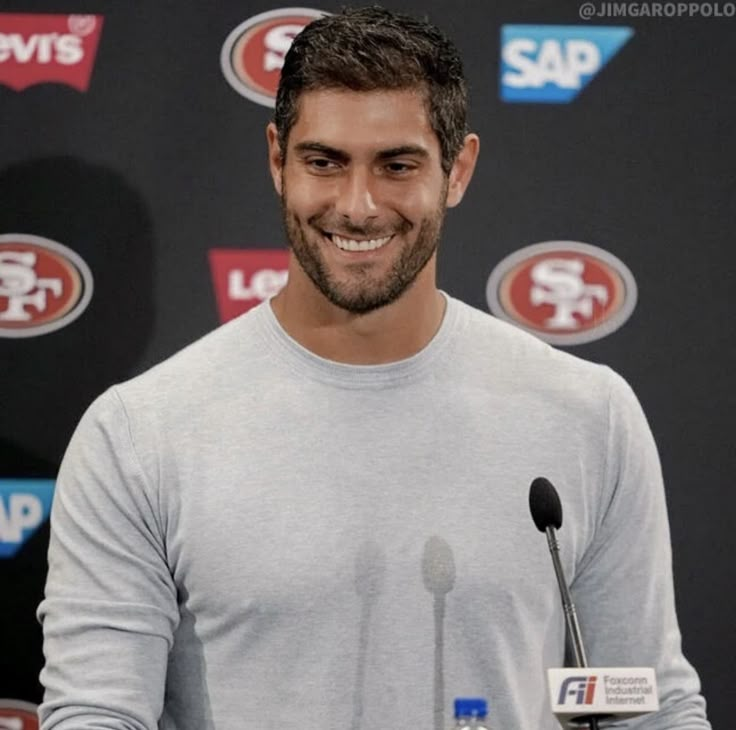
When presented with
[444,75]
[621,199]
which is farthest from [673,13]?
[444,75]

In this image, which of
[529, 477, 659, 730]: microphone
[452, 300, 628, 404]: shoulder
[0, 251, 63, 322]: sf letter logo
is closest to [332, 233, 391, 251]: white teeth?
[452, 300, 628, 404]: shoulder

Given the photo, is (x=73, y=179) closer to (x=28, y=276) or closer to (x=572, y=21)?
(x=28, y=276)

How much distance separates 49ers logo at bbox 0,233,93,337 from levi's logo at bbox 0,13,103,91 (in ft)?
0.79

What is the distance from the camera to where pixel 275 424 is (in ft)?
5.79

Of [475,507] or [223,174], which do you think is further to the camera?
[223,174]

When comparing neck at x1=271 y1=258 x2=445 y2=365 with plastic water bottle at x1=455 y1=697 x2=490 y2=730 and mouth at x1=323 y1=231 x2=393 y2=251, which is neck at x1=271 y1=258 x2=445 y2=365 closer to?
mouth at x1=323 y1=231 x2=393 y2=251

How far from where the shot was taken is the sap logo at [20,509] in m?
2.27

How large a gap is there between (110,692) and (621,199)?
1.12 metres

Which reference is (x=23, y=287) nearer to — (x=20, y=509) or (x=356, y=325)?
(x=20, y=509)

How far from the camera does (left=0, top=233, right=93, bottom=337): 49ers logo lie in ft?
7.38

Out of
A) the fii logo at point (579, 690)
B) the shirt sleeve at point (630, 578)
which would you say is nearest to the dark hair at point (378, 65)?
the shirt sleeve at point (630, 578)

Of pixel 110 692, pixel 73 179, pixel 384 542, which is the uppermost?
pixel 73 179

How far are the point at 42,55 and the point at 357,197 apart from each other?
797 mm

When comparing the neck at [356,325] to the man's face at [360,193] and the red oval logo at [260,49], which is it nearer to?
the man's face at [360,193]
